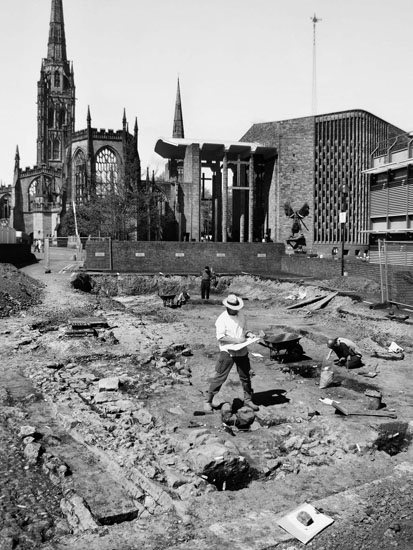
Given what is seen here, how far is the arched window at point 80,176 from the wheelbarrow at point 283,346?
2330 inches

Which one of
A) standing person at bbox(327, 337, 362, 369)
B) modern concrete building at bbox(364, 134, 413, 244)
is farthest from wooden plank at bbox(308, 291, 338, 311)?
standing person at bbox(327, 337, 362, 369)

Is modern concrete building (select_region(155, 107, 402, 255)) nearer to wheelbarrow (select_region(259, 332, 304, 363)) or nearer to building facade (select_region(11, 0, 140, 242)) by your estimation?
building facade (select_region(11, 0, 140, 242))

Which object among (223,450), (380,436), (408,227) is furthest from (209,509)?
(408,227)

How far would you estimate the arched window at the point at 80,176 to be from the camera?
68000mm

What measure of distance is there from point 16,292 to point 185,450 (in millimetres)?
15241

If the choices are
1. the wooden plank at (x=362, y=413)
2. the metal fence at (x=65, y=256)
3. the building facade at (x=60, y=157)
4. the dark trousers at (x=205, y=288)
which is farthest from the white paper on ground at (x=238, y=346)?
the building facade at (x=60, y=157)

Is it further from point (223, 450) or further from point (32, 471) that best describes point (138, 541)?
point (32, 471)

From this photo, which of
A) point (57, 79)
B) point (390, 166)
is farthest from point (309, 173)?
point (57, 79)

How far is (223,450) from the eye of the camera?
5.65 m

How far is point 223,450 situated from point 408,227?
21565mm

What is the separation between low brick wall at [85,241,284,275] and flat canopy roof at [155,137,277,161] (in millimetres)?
9206

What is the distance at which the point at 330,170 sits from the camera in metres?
37.3

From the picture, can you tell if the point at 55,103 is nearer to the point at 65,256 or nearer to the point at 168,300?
the point at 65,256

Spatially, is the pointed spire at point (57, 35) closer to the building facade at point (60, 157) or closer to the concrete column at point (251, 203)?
the building facade at point (60, 157)
